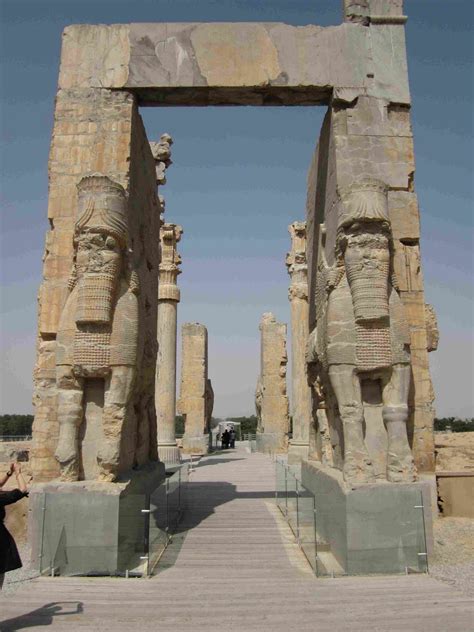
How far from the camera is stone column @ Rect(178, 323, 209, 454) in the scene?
18.6 meters

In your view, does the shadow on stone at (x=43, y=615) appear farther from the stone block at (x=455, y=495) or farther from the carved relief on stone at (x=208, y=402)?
the carved relief on stone at (x=208, y=402)

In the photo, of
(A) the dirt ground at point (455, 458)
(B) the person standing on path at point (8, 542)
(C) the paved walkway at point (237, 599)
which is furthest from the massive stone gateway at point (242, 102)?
(A) the dirt ground at point (455, 458)

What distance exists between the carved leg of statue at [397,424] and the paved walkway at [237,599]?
0.89 m

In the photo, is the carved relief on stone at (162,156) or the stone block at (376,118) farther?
the carved relief on stone at (162,156)

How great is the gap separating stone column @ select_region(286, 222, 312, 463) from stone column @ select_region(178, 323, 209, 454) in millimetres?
6013

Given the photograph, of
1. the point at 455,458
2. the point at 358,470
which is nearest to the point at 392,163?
the point at 358,470

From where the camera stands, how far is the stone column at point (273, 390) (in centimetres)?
1783

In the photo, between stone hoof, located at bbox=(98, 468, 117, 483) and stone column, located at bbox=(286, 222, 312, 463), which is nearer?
stone hoof, located at bbox=(98, 468, 117, 483)

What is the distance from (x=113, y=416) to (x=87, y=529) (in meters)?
1.02

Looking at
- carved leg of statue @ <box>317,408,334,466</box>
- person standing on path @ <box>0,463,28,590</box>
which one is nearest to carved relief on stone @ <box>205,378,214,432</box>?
carved leg of statue @ <box>317,408,334,466</box>

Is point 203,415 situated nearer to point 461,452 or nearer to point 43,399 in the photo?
point 461,452

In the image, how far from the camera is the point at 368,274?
17.0ft

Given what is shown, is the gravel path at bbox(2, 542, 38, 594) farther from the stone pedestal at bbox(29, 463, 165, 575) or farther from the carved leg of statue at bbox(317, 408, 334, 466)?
the carved leg of statue at bbox(317, 408, 334, 466)

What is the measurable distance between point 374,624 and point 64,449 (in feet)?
10.0
